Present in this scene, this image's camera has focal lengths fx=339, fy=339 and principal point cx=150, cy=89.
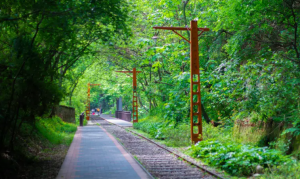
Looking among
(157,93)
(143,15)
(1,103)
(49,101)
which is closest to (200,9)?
(143,15)

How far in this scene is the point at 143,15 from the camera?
26297 mm

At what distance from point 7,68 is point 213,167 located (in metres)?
6.33

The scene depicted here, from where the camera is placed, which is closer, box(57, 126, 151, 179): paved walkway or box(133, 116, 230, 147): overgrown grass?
box(57, 126, 151, 179): paved walkway

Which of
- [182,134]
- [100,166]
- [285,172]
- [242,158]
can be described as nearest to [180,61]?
[182,134]

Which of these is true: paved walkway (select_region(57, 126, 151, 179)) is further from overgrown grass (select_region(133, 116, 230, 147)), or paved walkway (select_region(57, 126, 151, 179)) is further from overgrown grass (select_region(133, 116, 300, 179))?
overgrown grass (select_region(133, 116, 230, 147))

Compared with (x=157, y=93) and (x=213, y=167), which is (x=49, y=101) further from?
(x=157, y=93)

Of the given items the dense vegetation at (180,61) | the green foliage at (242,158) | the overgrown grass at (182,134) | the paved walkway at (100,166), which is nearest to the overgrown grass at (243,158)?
the green foliage at (242,158)

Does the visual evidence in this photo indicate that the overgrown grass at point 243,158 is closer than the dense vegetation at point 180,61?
Yes

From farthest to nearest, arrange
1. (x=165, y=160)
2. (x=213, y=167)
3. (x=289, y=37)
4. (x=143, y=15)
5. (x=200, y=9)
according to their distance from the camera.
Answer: (x=143, y=15) < (x=200, y=9) < (x=289, y=37) < (x=165, y=160) < (x=213, y=167)

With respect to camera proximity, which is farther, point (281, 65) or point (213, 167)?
point (281, 65)

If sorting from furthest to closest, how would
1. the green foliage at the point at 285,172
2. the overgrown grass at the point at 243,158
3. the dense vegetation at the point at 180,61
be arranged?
1. the dense vegetation at the point at 180,61
2. the overgrown grass at the point at 243,158
3. the green foliage at the point at 285,172

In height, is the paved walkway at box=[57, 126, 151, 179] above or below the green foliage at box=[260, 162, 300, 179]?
below


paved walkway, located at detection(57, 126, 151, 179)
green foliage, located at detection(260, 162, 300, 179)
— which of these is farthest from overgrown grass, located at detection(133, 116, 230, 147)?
green foliage, located at detection(260, 162, 300, 179)

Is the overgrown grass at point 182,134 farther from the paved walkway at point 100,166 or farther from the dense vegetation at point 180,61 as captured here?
the paved walkway at point 100,166
